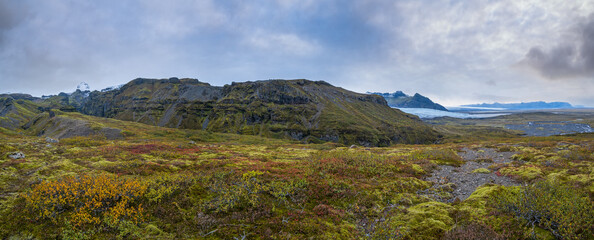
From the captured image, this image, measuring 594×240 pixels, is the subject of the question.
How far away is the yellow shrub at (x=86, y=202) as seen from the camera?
28.6 ft

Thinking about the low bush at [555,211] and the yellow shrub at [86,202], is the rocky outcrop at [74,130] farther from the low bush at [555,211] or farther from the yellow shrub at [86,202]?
the low bush at [555,211]

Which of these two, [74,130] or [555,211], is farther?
[74,130]

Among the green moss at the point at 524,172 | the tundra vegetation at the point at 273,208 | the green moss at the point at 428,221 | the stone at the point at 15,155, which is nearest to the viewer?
the tundra vegetation at the point at 273,208

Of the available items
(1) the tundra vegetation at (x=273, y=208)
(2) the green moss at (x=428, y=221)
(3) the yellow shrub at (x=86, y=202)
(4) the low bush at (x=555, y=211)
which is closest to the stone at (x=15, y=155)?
(1) the tundra vegetation at (x=273, y=208)

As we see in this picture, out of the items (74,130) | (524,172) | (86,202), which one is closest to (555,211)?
(524,172)

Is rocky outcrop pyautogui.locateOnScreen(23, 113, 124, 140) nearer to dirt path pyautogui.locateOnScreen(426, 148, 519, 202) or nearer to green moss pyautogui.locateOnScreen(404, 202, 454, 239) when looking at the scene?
dirt path pyautogui.locateOnScreen(426, 148, 519, 202)

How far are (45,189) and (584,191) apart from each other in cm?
2634

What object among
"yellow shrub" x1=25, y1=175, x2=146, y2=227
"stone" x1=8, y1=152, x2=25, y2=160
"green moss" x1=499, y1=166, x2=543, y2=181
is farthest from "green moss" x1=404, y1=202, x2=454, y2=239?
"stone" x1=8, y1=152, x2=25, y2=160

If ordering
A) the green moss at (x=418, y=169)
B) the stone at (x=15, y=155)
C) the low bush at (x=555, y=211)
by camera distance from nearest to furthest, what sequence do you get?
the low bush at (x=555, y=211) < the stone at (x=15, y=155) < the green moss at (x=418, y=169)

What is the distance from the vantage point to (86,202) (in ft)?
30.8

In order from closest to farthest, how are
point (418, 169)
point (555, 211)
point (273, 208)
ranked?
point (555, 211) < point (273, 208) < point (418, 169)

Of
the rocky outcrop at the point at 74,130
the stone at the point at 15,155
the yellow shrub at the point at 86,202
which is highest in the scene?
the stone at the point at 15,155

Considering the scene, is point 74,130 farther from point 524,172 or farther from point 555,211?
point 524,172

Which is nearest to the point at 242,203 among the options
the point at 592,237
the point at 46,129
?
the point at 592,237
